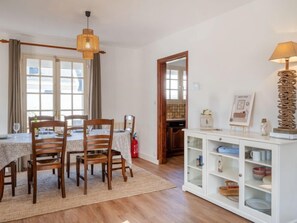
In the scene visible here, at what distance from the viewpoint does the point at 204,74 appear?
12.7ft

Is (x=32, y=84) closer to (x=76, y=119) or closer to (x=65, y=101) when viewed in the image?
(x=65, y=101)

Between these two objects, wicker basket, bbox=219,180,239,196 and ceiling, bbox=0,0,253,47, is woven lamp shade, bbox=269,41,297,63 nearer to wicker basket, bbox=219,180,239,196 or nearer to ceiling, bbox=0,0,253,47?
ceiling, bbox=0,0,253,47

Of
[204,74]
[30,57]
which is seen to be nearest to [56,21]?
[30,57]

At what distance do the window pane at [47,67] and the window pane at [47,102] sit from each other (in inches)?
17.5

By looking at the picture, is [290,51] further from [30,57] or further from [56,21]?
[30,57]

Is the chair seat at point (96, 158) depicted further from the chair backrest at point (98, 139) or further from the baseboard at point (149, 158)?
the baseboard at point (149, 158)

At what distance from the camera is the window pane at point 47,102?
4824 mm

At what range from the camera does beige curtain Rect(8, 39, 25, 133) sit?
436 cm

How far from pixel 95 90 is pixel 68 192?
7.74 feet

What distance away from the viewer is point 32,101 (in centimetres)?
473

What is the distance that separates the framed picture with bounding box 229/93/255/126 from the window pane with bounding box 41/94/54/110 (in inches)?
138

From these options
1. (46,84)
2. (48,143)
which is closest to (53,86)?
(46,84)

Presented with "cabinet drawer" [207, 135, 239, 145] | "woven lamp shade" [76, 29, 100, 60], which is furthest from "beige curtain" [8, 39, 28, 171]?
"cabinet drawer" [207, 135, 239, 145]

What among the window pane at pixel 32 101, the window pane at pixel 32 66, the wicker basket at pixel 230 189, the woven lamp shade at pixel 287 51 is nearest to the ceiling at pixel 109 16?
the window pane at pixel 32 66
